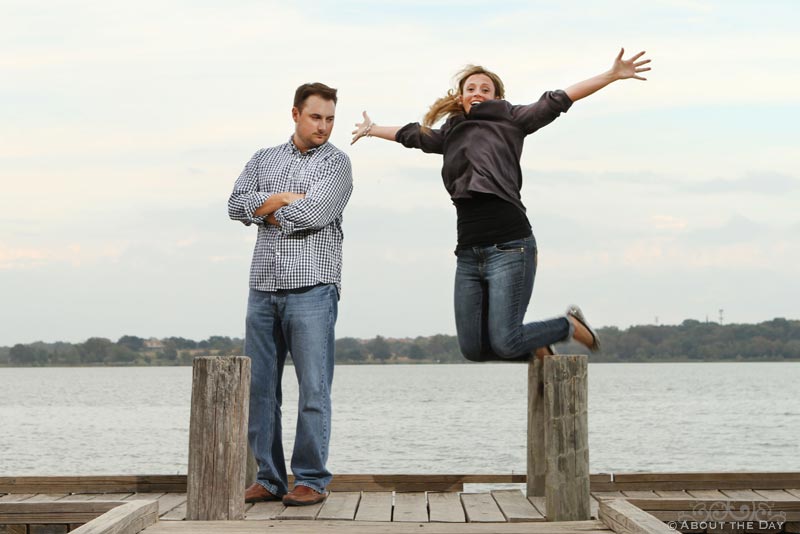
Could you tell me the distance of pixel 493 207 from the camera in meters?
6.83

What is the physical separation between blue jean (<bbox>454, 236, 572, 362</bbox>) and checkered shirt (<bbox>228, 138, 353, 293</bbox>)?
819 millimetres

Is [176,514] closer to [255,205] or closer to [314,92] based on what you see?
[255,205]

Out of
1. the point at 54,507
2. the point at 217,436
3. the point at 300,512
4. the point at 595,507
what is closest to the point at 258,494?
the point at 300,512

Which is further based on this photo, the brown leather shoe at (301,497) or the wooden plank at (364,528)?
the brown leather shoe at (301,497)

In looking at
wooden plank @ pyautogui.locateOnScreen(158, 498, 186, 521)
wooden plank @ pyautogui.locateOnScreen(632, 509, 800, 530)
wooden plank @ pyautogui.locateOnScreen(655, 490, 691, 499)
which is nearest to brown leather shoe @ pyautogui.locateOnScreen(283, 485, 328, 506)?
wooden plank @ pyautogui.locateOnScreen(158, 498, 186, 521)

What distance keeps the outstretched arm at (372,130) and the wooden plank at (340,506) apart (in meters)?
2.33

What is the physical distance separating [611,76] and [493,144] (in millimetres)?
820

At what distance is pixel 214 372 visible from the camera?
17.8 ft

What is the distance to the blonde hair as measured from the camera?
281 inches

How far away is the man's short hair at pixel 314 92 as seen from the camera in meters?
6.77

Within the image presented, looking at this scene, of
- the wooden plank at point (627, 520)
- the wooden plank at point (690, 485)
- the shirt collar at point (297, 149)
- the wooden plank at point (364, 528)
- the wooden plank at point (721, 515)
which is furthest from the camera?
the wooden plank at point (690, 485)

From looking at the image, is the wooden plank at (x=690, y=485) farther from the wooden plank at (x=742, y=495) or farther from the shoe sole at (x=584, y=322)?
the shoe sole at (x=584, y=322)

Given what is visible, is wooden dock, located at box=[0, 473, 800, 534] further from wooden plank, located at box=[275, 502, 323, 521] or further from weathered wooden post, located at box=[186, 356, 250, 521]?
weathered wooden post, located at box=[186, 356, 250, 521]

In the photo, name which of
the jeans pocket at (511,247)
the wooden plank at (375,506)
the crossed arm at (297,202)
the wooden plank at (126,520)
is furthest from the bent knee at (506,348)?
Result: the wooden plank at (126,520)
